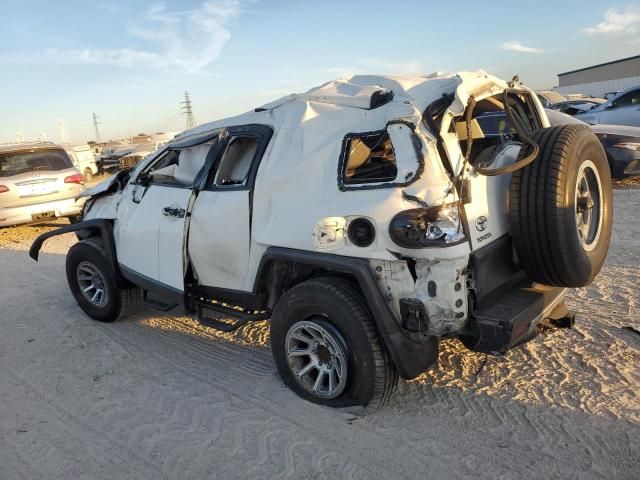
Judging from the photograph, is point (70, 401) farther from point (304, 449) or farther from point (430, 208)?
point (430, 208)

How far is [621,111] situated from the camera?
11633mm

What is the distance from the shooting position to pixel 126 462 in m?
3.06

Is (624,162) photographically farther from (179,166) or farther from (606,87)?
(606,87)

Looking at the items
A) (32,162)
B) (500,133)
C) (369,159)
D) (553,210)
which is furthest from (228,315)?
(32,162)

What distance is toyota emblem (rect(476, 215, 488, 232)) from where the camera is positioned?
3008mm

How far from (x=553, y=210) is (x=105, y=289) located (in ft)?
13.5

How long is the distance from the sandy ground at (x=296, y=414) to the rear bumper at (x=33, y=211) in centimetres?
524

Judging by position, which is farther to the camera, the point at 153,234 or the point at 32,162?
the point at 32,162

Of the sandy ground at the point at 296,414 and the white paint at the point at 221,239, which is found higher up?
the white paint at the point at 221,239

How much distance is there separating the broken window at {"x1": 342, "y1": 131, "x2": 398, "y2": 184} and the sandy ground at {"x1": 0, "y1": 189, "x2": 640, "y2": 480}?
4.83 feet

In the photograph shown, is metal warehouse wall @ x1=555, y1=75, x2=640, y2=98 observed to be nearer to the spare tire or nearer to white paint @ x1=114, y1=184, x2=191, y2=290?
the spare tire

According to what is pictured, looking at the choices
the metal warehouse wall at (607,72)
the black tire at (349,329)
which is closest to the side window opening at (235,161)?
the black tire at (349,329)

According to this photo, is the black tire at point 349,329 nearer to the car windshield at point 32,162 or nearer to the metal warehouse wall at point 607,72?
the car windshield at point 32,162

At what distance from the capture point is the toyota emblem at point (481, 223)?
118 inches
